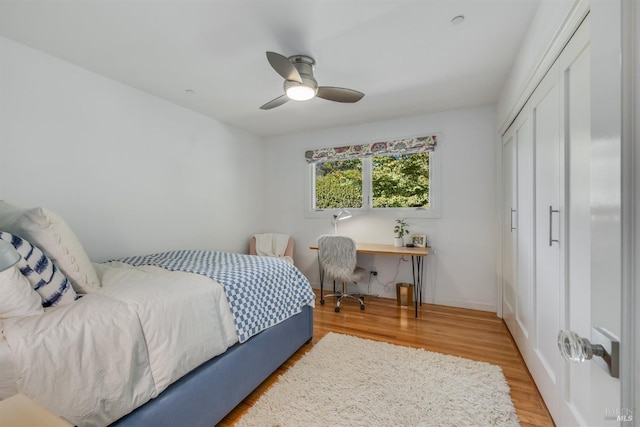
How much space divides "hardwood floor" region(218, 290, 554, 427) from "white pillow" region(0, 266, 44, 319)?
1.14 meters

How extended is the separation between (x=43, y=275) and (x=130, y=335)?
461 mm

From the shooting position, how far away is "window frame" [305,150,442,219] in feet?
11.7

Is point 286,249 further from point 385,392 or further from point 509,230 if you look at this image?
point 509,230

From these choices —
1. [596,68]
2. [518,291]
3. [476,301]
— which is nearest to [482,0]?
[596,68]

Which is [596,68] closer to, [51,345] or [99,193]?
[51,345]

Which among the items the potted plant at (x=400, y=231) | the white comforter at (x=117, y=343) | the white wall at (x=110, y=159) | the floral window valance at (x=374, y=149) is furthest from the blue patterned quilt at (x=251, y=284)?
the floral window valance at (x=374, y=149)

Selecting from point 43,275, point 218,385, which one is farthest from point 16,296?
point 218,385

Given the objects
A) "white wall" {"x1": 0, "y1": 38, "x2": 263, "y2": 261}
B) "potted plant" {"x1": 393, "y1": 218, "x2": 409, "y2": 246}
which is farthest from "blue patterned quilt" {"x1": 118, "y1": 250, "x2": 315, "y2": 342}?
"potted plant" {"x1": 393, "y1": 218, "x2": 409, "y2": 246}

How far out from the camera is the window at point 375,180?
3.65 metres

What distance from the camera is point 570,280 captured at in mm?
1333

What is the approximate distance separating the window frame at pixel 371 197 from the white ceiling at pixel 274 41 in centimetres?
94

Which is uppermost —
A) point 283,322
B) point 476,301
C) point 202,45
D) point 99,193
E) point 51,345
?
point 202,45

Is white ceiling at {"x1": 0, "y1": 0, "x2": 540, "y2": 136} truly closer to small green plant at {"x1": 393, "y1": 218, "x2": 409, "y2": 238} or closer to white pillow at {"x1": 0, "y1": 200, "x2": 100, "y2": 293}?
white pillow at {"x1": 0, "y1": 200, "x2": 100, "y2": 293}

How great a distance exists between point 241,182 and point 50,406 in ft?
11.3
